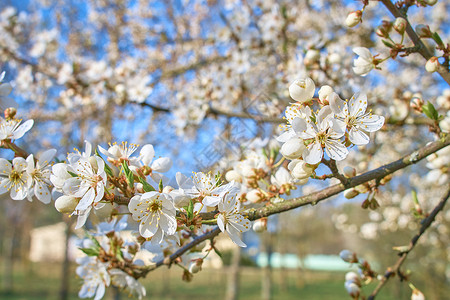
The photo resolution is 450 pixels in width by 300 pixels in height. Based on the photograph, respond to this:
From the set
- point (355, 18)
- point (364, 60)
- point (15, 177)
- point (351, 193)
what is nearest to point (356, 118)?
point (351, 193)

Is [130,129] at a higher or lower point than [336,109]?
higher

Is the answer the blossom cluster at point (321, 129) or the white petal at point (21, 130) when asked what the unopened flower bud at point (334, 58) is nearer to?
the blossom cluster at point (321, 129)

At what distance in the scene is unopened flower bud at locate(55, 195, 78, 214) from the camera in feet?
3.54

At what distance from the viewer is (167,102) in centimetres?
583

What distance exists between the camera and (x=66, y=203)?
3.56 feet

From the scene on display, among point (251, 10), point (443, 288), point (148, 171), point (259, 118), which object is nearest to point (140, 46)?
point (251, 10)

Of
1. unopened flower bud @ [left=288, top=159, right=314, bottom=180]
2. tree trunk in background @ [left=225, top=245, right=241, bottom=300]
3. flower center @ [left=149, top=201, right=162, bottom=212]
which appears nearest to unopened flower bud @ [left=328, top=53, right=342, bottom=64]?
unopened flower bud @ [left=288, top=159, right=314, bottom=180]

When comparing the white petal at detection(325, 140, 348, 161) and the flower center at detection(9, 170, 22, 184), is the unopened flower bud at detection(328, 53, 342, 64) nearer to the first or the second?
the white petal at detection(325, 140, 348, 161)

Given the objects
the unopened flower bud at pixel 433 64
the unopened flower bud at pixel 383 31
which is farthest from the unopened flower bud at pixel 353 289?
the unopened flower bud at pixel 383 31

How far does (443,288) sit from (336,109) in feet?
29.8

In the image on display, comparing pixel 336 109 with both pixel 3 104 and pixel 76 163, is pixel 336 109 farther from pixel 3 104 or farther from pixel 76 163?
pixel 3 104

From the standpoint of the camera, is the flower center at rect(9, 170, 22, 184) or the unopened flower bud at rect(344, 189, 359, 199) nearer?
the flower center at rect(9, 170, 22, 184)

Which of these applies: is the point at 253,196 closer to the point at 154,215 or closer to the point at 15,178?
the point at 154,215

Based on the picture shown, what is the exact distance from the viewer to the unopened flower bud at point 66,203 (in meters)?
1.08
